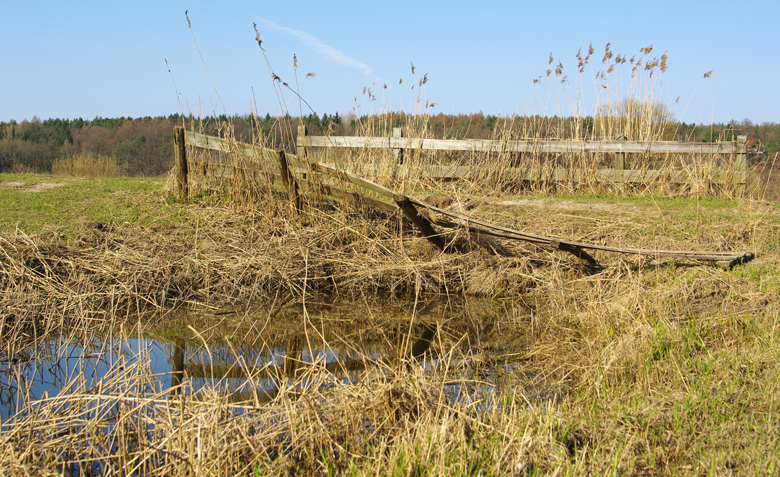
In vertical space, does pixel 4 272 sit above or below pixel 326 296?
above

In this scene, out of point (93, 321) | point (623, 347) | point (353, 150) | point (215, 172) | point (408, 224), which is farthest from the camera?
point (353, 150)

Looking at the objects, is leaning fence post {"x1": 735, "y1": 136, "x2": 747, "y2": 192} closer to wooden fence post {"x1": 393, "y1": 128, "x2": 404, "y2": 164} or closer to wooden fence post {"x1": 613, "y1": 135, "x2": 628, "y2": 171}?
wooden fence post {"x1": 613, "y1": 135, "x2": 628, "y2": 171}

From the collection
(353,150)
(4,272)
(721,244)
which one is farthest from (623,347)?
(353,150)

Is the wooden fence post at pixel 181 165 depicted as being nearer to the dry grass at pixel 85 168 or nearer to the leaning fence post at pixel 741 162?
the leaning fence post at pixel 741 162

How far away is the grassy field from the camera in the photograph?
7.29 ft

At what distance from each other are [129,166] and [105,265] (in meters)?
24.0

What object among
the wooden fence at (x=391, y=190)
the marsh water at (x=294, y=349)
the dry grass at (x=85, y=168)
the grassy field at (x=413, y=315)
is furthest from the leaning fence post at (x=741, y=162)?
the dry grass at (x=85, y=168)

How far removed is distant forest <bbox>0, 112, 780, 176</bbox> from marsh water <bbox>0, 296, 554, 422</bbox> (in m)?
2.49

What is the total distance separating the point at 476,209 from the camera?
7191 mm

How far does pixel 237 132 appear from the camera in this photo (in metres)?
7.99

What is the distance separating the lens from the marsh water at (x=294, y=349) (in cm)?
317

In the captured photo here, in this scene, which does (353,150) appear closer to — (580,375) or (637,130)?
(637,130)

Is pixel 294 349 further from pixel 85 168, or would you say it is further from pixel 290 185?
pixel 85 168

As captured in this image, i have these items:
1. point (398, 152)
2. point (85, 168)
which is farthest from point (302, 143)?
point (85, 168)
